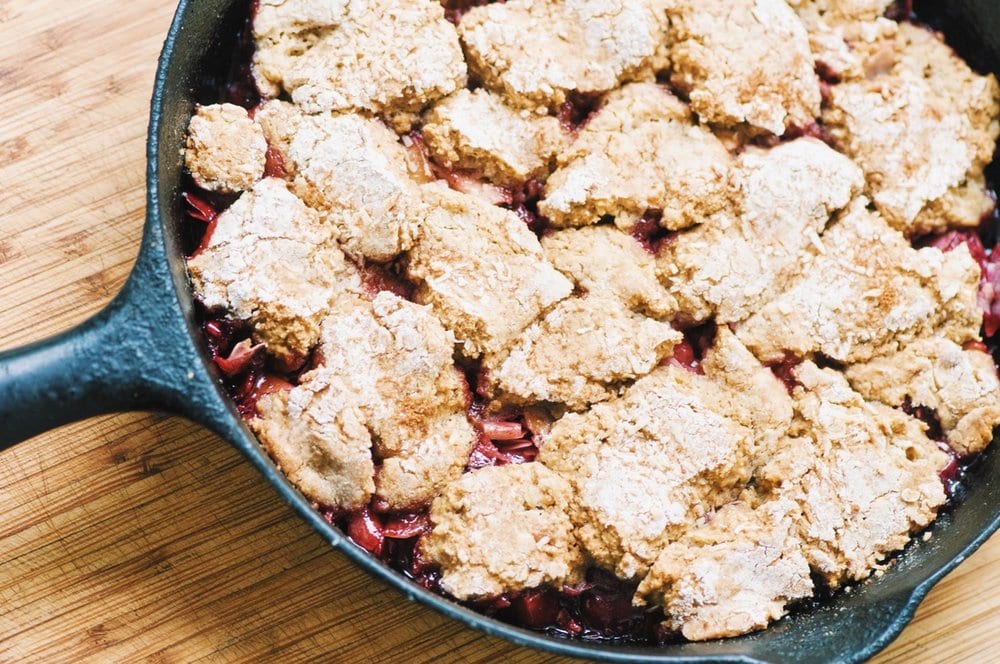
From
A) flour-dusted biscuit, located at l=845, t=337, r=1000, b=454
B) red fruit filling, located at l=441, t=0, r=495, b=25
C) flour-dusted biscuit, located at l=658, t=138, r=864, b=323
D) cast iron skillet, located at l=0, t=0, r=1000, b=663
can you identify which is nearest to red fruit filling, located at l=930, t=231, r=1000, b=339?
flour-dusted biscuit, located at l=845, t=337, r=1000, b=454

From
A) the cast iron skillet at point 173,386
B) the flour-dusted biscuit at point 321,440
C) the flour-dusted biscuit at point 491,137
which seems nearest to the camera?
the cast iron skillet at point 173,386

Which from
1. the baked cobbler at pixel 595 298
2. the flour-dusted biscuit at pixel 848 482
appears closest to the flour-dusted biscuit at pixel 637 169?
the baked cobbler at pixel 595 298

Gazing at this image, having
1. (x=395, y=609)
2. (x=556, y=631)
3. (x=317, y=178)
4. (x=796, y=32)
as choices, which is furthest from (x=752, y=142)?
(x=395, y=609)

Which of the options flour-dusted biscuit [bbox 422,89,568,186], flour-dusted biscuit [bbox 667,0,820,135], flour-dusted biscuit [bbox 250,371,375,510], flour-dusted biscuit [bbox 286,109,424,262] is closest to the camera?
flour-dusted biscuit [bbox 250,371,375,510]

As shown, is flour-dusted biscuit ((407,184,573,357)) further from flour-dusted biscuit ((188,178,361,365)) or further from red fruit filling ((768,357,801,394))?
red fruit filling ((768,357,801,394))

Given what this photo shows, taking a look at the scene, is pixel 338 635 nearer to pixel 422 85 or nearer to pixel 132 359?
pixel 132 359

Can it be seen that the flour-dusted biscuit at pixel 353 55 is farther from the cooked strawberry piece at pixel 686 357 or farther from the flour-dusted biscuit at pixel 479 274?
the cooked strawberry piece at pixel 686 357
